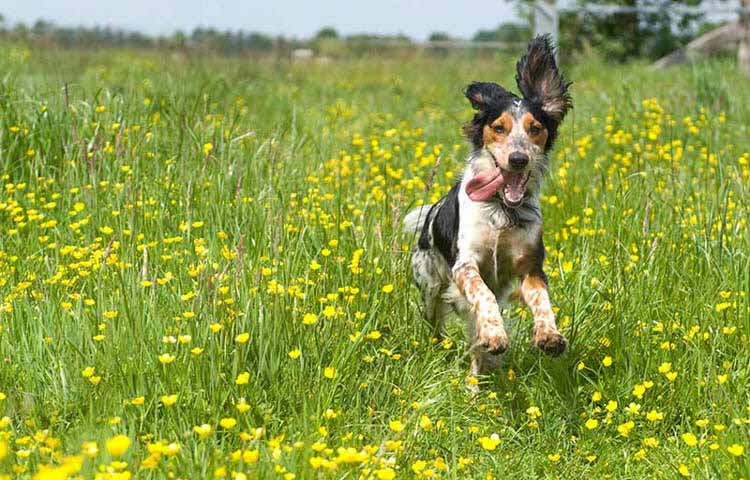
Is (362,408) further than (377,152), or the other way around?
(377,152)

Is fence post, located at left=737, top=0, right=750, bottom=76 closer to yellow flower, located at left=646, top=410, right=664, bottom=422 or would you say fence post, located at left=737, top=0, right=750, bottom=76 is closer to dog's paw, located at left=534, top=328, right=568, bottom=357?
dog's paw, located at left=534, top=328, right=568, bottom=357

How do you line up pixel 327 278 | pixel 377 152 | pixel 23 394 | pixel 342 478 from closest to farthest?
pixel 342 478 < pixel 23 394 < pixel 327 278 < pixel 377 152

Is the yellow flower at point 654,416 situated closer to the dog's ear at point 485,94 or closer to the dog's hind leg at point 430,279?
the dog's hind leg at point 430,279

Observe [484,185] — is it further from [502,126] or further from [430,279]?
[430,279]

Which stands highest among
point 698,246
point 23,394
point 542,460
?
point 698,246

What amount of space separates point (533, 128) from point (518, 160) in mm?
265

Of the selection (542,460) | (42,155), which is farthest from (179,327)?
(42,155)

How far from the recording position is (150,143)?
5.54 meters

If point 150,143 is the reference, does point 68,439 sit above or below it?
below

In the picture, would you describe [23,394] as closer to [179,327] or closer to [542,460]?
[179,327]

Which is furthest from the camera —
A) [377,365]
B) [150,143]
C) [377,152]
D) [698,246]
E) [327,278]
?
[377,152]

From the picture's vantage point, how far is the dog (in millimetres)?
4035

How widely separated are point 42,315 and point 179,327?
1.82 feet

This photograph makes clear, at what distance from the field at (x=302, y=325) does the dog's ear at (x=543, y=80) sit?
49 cm
